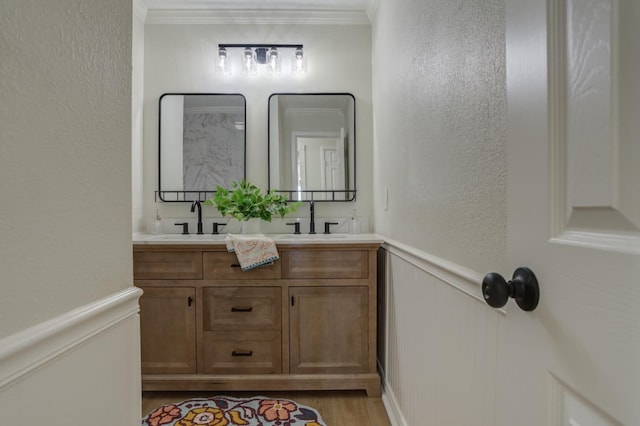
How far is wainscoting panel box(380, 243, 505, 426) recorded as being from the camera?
27.9 inches

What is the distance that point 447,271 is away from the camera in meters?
0.86

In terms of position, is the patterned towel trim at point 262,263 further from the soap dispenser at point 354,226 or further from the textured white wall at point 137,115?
the textured white wall at point 137,115

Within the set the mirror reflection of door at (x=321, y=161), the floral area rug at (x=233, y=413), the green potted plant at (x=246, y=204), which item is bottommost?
the floral area rug at (x=233, y=413)

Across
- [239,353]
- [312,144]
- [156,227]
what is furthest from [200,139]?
[239,353]

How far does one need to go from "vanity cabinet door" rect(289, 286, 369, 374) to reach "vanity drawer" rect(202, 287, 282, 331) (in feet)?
0.37

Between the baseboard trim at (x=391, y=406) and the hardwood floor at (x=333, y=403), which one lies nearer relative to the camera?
the baseboard trim at (x=391, y=406)

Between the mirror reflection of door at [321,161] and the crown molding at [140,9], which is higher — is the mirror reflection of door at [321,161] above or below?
below

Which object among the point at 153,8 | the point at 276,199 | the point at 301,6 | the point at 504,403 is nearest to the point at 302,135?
the point at 276,199

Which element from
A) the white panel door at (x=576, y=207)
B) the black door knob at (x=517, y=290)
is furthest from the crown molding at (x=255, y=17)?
the black door knob at (x=517, y=290)

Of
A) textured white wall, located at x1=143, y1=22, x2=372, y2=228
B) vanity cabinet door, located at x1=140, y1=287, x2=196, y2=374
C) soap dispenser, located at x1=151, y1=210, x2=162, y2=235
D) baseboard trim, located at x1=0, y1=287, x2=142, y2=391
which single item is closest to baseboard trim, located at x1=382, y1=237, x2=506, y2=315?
baseboard trim, located at x1=0, y1=287, x2=142, y2=391

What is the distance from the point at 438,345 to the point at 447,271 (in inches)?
10.7

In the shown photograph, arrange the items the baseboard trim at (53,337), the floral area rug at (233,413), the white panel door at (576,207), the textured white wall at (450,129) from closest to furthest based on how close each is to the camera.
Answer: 1. the white panel door at (576,207)
2. the baseboard trim at (53,337)
3. the textured white wall at (450,129)
4. the floral area rug at (233,413)

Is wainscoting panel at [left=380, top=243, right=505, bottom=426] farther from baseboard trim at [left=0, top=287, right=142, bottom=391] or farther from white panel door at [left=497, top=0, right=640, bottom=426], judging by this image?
baseboard trim at [left=0, top=287, right=142, bottom=391]

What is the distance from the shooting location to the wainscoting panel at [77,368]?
446 millimetres
